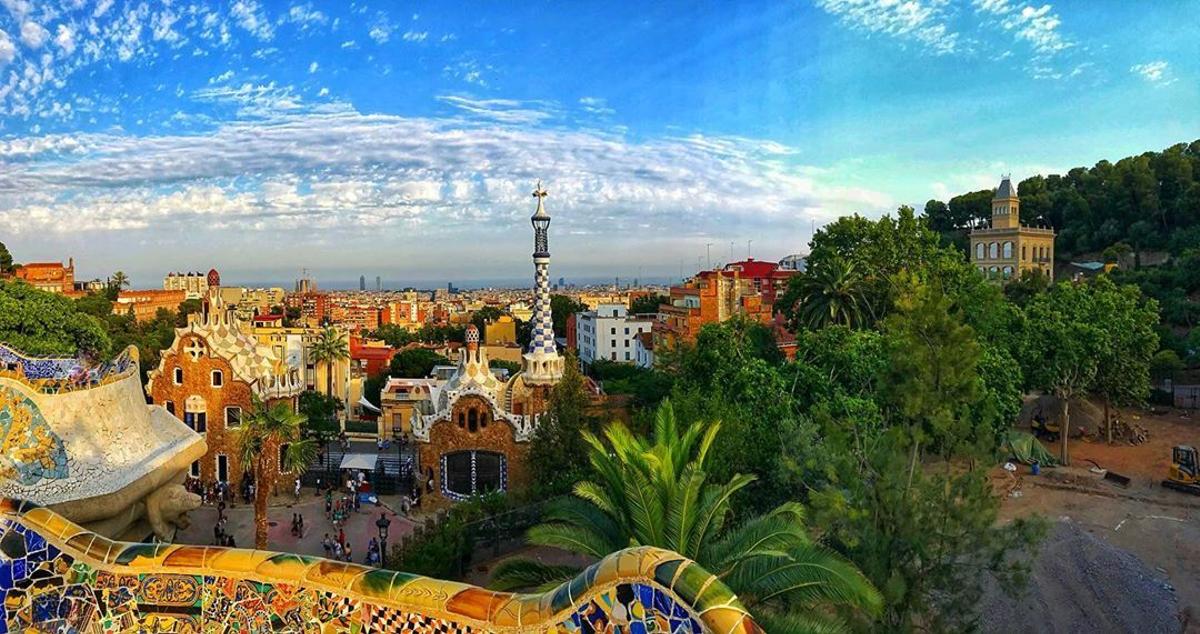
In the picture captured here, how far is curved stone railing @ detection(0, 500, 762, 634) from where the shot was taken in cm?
474

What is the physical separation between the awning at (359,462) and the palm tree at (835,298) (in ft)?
51.8

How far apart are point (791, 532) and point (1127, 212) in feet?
230

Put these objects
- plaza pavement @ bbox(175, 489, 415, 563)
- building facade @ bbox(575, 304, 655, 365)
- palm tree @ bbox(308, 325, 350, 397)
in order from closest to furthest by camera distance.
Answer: plaza pavement @ bbox(175, 489, 415, 563) < palm tree @ bbox(308, 325, 350, 397) < building facade @ bbox(575, 304, 655, 365)

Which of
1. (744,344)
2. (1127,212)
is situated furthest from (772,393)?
(1127,212)

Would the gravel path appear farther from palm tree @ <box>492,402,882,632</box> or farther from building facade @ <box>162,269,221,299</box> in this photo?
building facade @ <box>162,269,221,299</box>

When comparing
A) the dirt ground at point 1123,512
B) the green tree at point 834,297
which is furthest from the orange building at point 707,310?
the dirt ground at point 1123,512

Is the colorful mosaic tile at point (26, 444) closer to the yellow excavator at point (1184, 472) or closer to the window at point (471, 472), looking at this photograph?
the window at point (471, 472)

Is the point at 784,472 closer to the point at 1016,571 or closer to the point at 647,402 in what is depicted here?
the point at 1016,571

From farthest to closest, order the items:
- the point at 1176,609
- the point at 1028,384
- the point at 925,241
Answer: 1. the point at 925,241
2. the point at 1028,384
3. the point at 1176,609

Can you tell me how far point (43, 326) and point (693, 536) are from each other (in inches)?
1100

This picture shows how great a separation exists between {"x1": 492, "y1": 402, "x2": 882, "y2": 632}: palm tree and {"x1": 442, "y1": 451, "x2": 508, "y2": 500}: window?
11.1 m

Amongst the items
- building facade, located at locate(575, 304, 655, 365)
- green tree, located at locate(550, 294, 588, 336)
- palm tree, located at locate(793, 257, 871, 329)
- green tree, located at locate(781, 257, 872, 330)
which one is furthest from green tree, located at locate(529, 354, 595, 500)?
green tree, located at locate(550, 294, 588, 336)

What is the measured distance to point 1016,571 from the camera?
919 centimetres

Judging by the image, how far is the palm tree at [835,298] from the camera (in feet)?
88.3
